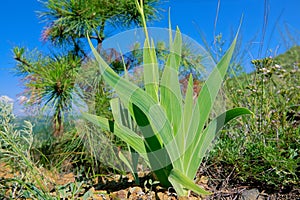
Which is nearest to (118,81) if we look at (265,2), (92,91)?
(92,91)

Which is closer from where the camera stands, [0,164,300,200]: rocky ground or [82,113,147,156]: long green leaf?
[82,113,147,156]: long green leaf

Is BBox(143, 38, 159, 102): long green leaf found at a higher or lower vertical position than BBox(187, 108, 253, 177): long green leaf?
higher

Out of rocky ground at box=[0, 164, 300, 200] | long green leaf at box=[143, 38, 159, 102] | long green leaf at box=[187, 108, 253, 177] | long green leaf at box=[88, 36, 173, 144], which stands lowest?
rocky ground at box=[0, 164, 300, 200]

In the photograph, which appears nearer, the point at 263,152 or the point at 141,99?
the point at 141,99

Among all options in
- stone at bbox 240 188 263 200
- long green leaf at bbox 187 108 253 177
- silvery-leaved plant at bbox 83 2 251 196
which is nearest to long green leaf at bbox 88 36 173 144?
silvery-leaved plant at bbox 83 2 251 196

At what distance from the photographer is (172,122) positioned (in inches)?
33.6

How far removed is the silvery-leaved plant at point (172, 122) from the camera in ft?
2.62

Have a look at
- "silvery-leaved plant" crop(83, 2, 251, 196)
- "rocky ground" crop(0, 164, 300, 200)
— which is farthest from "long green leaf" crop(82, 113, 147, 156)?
"rocky ground" crop(0, 164, 300, 200)

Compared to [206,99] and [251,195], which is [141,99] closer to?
[206,99]

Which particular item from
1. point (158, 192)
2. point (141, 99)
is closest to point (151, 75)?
point (141, 99)

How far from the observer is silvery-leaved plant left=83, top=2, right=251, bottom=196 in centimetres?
80

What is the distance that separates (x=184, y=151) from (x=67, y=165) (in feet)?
A: 2.58

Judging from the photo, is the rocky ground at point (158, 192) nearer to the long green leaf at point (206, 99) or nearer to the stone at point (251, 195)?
the stone at point (251, 195)

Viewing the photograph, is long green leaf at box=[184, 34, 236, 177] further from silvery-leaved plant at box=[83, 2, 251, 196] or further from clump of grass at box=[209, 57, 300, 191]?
clump of grass at box=[209, 57, 300, 191]
